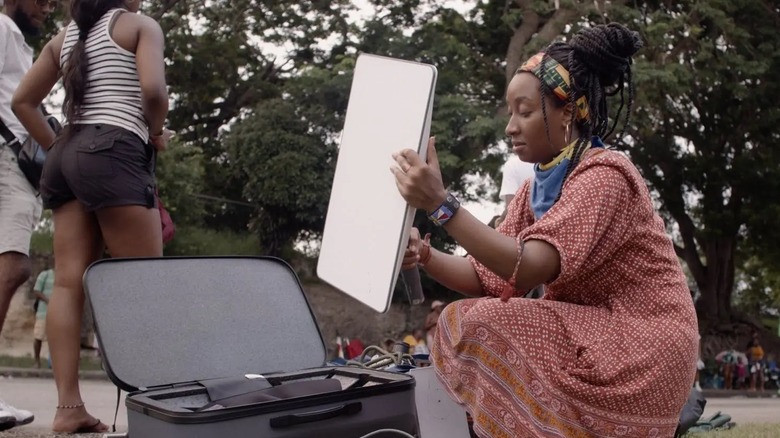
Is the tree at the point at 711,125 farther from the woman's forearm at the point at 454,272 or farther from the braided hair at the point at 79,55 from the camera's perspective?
the woman's forearm at the point at 454,272

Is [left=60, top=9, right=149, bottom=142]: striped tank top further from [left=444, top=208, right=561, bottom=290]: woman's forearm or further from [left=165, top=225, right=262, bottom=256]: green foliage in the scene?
[left=165, top=225, right=262, bottom=256]: green foliage

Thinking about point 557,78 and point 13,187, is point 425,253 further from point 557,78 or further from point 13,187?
point 13,187

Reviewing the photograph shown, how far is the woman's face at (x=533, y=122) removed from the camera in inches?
92.1

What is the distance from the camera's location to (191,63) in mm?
18594

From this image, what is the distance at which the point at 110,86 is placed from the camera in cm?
318

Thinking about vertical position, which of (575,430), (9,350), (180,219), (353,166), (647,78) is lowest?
(9,350)

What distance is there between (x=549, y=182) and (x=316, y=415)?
875 mm

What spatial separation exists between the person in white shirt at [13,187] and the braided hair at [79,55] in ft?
1.51

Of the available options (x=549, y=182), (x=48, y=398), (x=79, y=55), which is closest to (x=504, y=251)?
(x=549, y=182)

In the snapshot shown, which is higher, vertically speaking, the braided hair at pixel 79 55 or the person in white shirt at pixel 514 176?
the braided hair at pixel 79 55

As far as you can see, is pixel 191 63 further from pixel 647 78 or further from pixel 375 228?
pixel 375 228

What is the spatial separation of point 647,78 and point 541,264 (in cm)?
1371

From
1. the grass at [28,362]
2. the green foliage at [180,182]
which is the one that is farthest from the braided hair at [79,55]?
the green foliage at [180,182]

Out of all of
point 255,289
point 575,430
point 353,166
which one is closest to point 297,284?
point 255,289
